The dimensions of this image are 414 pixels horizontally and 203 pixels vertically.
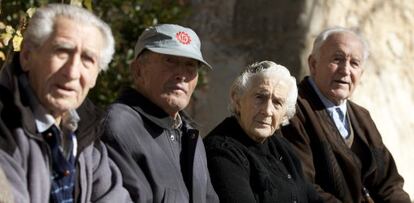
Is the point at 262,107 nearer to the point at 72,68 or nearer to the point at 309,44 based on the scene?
the point at 72,68

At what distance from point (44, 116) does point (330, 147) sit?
215cm

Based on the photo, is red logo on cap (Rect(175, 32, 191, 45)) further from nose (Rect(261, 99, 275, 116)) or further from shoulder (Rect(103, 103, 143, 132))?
nose (Rect(261, 99, 275, 116))

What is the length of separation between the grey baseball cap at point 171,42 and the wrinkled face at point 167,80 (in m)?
0.04

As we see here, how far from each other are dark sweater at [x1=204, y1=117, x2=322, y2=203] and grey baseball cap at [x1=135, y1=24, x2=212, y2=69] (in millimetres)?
497

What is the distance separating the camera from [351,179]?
17.6ft

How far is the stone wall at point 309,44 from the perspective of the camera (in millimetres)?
7031

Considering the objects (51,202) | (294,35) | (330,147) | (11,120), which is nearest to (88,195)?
(51,202)

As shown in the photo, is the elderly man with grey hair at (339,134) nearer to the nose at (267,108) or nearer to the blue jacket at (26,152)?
the nose at (267,108)

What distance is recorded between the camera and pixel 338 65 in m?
5.45

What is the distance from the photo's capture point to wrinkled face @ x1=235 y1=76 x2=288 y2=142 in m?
4.73

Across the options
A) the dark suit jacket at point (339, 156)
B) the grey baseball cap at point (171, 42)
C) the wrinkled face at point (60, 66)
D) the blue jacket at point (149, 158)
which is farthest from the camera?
the dark suit jacket at point (339, 156)

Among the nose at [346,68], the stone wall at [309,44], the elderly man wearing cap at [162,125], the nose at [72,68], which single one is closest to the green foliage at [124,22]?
the stone wall at [309,44]

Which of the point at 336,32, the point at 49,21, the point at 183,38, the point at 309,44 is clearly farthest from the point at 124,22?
the point at 49,21

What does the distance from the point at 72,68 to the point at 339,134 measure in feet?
7.30
